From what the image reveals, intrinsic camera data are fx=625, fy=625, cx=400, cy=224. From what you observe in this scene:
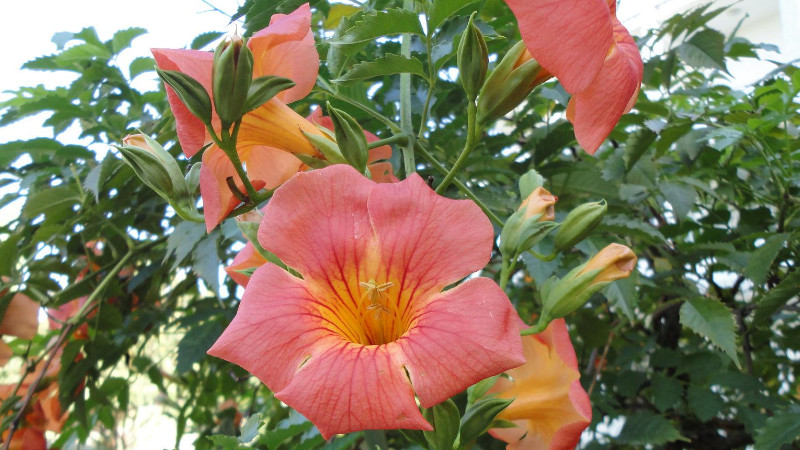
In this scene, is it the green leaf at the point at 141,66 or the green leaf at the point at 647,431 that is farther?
the green leaf at the point at 141,66

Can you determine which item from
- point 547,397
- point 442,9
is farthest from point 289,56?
point 547,397

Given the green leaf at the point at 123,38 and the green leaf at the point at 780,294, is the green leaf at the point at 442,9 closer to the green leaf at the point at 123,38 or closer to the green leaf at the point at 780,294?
the green leaf at the point at 780,294

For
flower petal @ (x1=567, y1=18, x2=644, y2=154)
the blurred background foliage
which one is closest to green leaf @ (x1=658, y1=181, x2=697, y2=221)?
the blurred background foliage

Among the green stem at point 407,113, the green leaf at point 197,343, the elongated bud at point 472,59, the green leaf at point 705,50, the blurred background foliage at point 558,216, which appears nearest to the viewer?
the elongated bud at point 472,59

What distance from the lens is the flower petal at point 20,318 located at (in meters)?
1.48

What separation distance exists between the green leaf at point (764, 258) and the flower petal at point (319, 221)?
2.82ft

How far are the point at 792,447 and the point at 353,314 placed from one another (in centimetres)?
114

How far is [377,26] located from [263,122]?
201 millimetres

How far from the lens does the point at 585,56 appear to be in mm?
648

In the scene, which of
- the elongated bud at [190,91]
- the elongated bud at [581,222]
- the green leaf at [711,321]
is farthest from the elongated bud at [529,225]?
the green leaf at [711,321]

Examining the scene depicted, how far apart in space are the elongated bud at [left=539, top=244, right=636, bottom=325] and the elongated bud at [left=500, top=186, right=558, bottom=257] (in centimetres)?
6

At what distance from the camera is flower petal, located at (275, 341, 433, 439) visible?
521 millimetres

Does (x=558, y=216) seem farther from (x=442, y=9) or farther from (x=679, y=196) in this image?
(x=442, y=9)

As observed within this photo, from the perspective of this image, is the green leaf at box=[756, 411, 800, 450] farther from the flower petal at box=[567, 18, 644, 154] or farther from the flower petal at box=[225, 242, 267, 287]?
the flower petal at box=[225, 242, 267, 287]
